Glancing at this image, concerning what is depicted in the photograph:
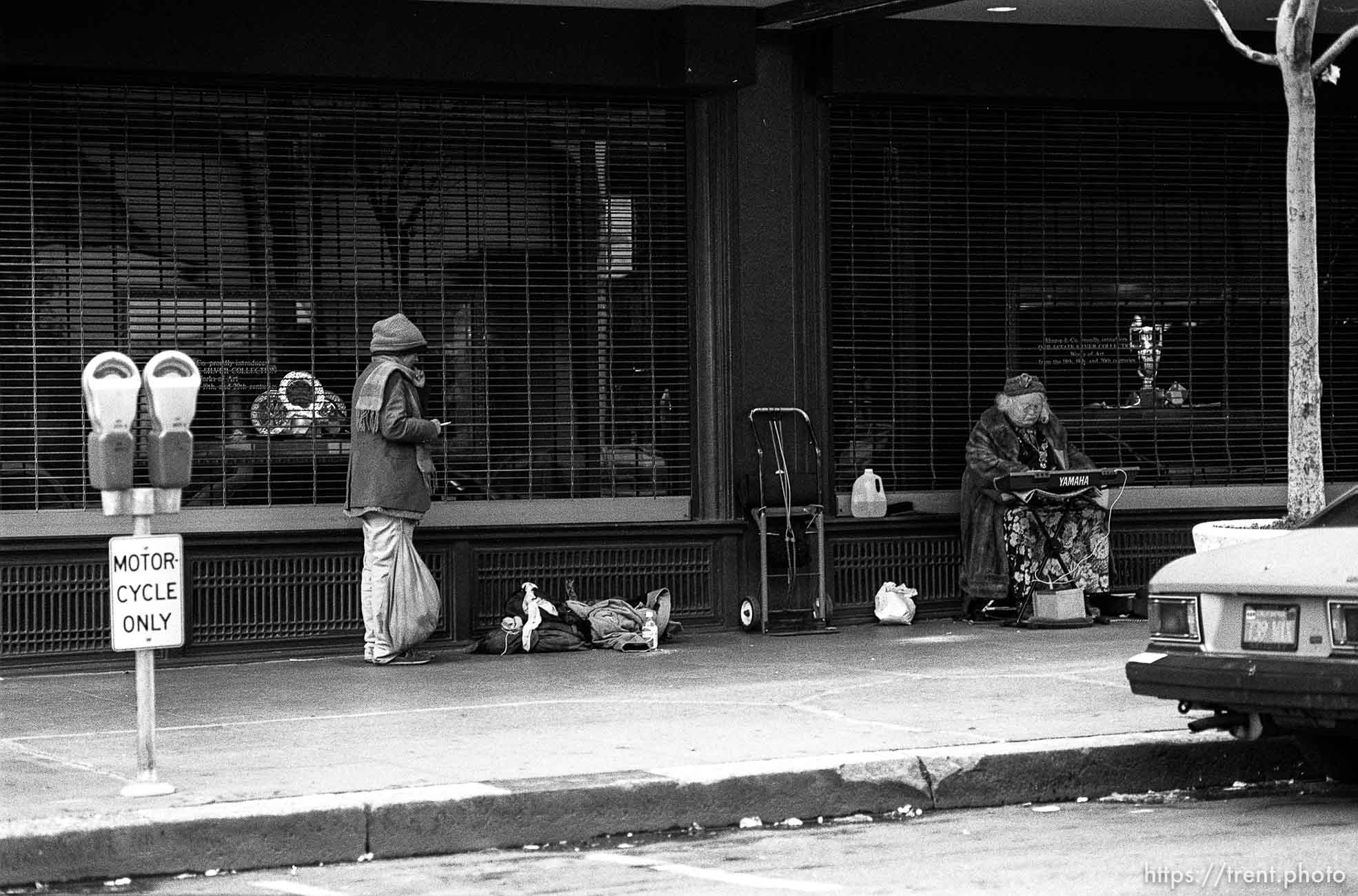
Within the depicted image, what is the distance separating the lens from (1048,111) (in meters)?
13.4

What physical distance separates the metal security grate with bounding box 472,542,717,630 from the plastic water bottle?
571mm

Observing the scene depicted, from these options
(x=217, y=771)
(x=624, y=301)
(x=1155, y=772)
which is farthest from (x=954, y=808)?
(x=624, y=301)

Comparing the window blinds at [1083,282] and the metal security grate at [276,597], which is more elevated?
the window blinds at [1083,282]

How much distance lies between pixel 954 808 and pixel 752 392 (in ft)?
17.4

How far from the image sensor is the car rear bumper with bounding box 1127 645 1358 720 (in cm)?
676

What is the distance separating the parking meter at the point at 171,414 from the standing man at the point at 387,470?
4001 mm

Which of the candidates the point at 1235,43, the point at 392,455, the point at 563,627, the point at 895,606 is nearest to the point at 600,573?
the point at 563,627

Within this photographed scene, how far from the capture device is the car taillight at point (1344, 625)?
6805mm

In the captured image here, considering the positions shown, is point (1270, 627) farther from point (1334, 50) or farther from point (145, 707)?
point (145, 707)

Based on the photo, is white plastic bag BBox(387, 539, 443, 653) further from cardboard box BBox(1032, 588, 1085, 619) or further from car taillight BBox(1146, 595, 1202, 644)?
car taillight BBox(1146, 595, 1202, 644)

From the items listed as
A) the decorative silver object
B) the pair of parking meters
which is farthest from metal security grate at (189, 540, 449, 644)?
the decorative silver object

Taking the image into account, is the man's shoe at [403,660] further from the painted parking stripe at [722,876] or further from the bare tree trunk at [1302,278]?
the bare tree trunk at [1302,278]

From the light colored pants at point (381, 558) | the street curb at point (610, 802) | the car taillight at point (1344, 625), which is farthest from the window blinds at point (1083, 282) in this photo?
the car taillight at point (1344, 625)

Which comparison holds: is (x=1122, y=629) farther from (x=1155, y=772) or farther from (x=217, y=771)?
(x=217, y=771)
